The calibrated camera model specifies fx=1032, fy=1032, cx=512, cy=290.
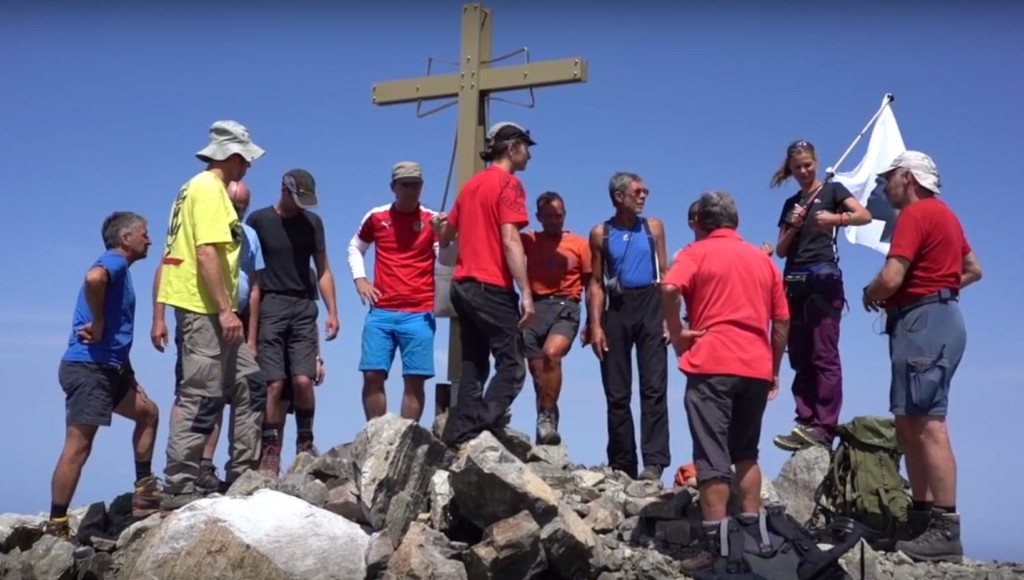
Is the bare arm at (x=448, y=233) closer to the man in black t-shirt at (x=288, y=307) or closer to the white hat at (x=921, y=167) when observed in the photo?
the man in black t-shirt at (x=288, y=307)

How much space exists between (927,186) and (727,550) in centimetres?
318

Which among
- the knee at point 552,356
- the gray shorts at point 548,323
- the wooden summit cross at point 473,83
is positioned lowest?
the knee at point 552,356

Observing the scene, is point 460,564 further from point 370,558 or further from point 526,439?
point 526,439

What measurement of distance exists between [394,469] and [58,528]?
101 inches

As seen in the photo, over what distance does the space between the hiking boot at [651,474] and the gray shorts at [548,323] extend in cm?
141

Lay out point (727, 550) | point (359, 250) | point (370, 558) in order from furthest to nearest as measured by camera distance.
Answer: point (359, 250) → point (370, 558) → point (727, 550)

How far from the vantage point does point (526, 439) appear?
349 inches

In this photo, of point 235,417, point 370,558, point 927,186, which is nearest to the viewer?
point 370,558

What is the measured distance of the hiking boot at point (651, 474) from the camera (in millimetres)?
8633

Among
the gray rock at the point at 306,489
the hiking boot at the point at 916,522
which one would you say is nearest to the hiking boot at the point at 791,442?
the hiking boot at the point at 916,522

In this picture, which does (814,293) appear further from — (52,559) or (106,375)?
(52,559)

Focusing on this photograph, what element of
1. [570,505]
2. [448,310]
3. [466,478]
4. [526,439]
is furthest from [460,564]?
[448,310]

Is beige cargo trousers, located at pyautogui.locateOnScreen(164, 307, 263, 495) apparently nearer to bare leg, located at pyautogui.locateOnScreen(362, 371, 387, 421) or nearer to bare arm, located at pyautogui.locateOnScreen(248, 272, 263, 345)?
bare arm, located at pyautogui.locateOnScreen(248, 272, 263, 345)

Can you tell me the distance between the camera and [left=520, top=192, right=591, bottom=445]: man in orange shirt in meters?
9.46
